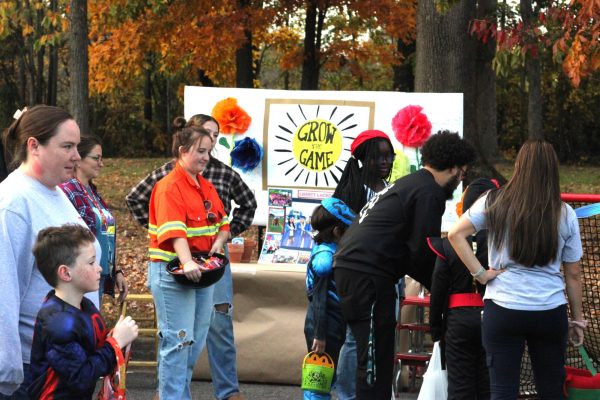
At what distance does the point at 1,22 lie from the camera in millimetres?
16203

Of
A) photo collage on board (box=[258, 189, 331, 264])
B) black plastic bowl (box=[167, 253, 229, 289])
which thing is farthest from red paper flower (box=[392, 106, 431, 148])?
black plastic bowl (box=[167, 253, 229, 289])

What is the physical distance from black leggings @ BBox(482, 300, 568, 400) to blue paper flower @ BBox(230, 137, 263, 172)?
356 cm

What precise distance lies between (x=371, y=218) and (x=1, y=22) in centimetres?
1247

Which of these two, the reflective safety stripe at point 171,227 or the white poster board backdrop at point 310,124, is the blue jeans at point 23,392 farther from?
the white poster board backdrop at point 310,124

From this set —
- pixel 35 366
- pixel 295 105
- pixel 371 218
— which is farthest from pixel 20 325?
pixel 295 105

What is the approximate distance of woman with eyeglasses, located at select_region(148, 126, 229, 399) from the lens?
5.79 m

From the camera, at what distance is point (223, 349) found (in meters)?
6.61

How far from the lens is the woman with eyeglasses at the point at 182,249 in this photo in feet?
19.0

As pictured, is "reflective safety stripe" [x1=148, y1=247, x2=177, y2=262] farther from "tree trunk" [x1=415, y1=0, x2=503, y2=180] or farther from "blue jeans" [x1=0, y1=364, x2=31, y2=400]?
"tree trunk" [x1=415, y1=0, x2=503, y2=180]

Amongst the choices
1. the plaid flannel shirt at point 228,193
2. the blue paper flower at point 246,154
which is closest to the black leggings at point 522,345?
the plaid flannel shirt at point 228,193

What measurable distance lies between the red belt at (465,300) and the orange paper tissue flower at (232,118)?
3.28 m

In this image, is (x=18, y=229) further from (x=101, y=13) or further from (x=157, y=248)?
(x=101, y=13)

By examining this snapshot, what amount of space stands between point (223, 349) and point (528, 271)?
2.47m

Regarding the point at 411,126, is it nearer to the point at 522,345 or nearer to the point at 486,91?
the point at 522,345
